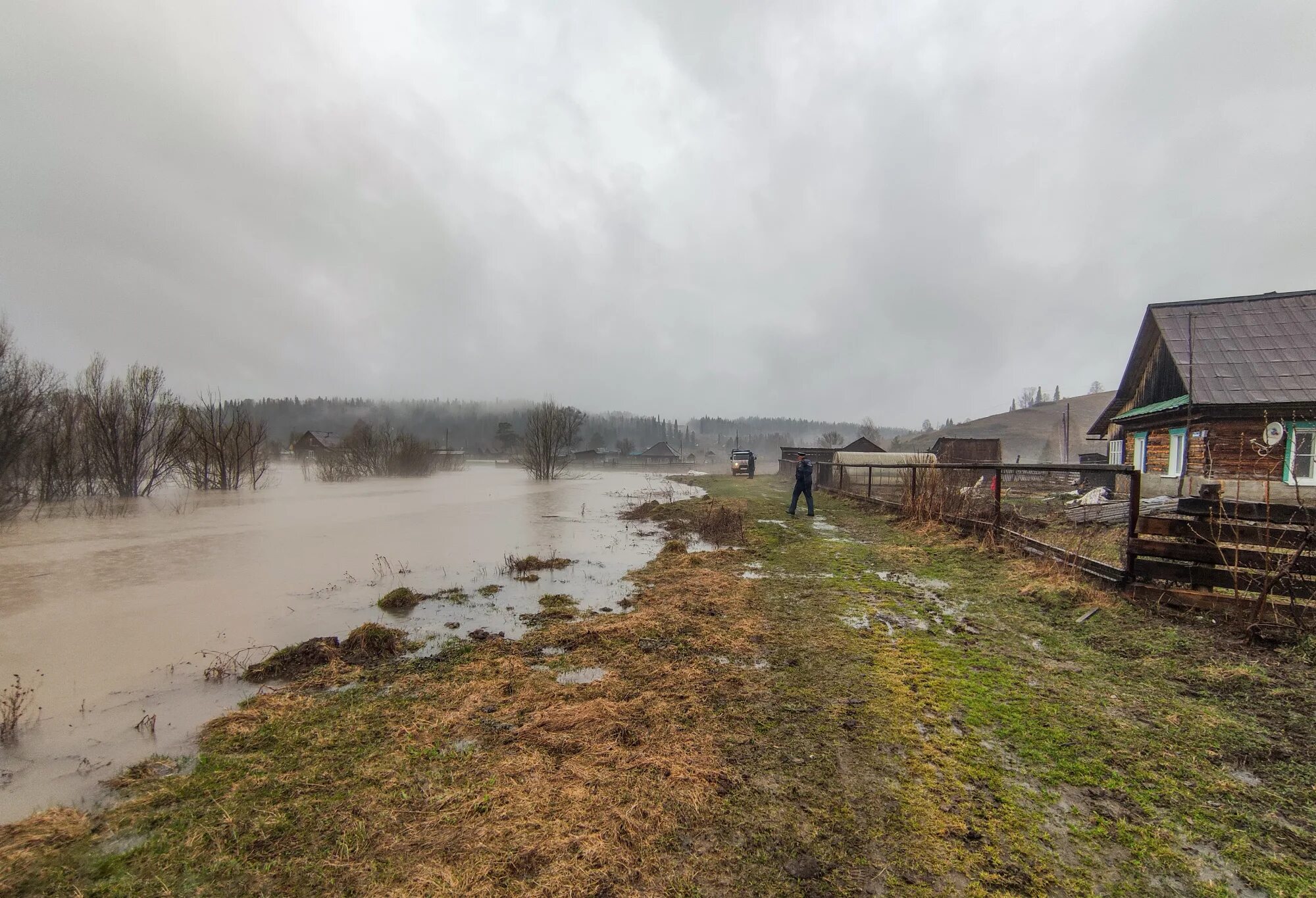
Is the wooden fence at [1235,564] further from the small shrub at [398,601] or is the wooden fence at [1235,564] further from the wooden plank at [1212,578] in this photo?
the small shrub at [398,601]

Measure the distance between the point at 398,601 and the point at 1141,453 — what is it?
24.8 metres

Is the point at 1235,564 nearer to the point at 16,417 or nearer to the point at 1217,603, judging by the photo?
the point at 1217,603

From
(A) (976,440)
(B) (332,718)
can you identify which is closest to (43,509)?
(B) (332,718)

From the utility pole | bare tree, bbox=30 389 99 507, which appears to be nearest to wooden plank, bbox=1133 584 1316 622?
the utility pole

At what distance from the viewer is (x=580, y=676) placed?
4621 millimetres

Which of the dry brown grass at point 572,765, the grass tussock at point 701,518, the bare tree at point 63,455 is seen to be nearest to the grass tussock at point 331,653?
the dry brown grass at point 572,765

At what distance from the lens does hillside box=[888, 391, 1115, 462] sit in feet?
270

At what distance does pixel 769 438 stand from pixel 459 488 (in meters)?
172

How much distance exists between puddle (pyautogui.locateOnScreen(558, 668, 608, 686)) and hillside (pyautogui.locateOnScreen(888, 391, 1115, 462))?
80037 millimetres

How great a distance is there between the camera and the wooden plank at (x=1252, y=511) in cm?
498

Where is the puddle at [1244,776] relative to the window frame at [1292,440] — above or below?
below

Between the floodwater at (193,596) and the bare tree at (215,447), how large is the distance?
7380 mm

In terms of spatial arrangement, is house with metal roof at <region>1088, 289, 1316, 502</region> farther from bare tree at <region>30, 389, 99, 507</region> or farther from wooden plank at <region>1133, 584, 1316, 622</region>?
bare tree at <region>30, 389, 99, 507</region>

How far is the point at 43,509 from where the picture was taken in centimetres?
2056
